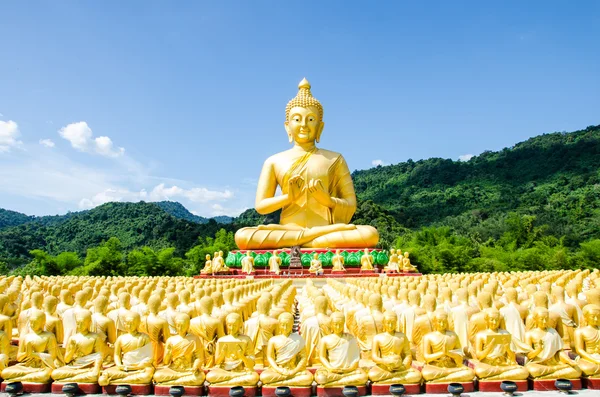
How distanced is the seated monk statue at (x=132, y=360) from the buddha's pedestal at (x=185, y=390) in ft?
0.49

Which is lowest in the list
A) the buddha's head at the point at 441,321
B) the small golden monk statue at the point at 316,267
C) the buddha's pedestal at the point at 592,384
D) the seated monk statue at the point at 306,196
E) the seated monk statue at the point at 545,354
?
the buddha's pedestal at the point at 592,384

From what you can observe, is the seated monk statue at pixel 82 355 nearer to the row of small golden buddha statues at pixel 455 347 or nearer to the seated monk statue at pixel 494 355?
the row of small golden buddha statues at pixel 455 347

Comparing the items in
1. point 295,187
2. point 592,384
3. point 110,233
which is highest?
point 110,233

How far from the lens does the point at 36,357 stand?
18.6ft

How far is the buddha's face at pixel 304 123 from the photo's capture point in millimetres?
22344

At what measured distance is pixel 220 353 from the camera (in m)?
5.49

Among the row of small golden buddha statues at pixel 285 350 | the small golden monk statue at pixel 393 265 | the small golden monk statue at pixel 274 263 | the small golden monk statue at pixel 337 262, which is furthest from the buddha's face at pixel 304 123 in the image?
the row of small golden buddha statues at pixel 285 350

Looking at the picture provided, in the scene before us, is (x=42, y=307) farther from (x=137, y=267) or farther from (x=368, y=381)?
(x=137, y=267)

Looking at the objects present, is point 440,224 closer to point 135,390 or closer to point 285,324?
point 285,324

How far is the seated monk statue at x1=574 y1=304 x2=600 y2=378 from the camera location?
216 inches

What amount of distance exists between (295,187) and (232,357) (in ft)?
50.1

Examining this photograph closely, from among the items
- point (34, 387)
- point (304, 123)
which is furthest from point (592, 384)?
point (304, 123)

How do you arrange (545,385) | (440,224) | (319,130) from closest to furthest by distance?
(545,385) < (319,130) < (440,224)

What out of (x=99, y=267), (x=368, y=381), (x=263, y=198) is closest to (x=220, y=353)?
(x=368, y=381)
